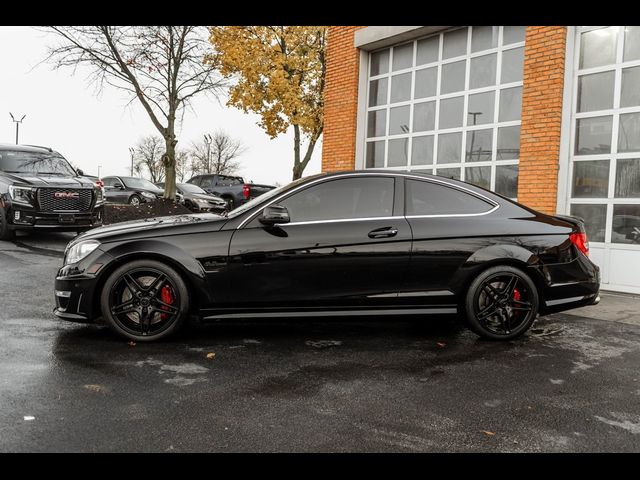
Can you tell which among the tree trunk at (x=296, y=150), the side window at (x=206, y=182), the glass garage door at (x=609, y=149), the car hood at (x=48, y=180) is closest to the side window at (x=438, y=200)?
the glass garage door at (x=609, y=149)

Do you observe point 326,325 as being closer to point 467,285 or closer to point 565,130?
point 467,285

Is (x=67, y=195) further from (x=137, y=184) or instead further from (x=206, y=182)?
(x=206, y=182)

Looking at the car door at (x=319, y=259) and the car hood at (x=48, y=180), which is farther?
the car hood at (x=48, y=180)

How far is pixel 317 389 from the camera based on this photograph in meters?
3.87

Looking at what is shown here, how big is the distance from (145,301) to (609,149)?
6916 mm

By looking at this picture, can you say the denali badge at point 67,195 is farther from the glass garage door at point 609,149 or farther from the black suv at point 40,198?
the glass garage door at point 609,149

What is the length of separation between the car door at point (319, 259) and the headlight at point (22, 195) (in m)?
8.58

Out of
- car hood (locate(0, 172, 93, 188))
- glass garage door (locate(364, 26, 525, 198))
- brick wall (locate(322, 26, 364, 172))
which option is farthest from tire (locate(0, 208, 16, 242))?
glass garage door (locate(364, 26, 525, 198))

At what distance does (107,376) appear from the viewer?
4.00 metres

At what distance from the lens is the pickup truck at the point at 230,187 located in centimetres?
2278

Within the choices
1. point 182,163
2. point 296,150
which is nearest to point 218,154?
point 182,163

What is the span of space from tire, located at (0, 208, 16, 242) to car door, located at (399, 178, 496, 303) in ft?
32.1

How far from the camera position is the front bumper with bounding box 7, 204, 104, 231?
1167cm

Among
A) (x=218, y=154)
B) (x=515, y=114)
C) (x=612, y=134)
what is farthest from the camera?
(x=218, y=154)
